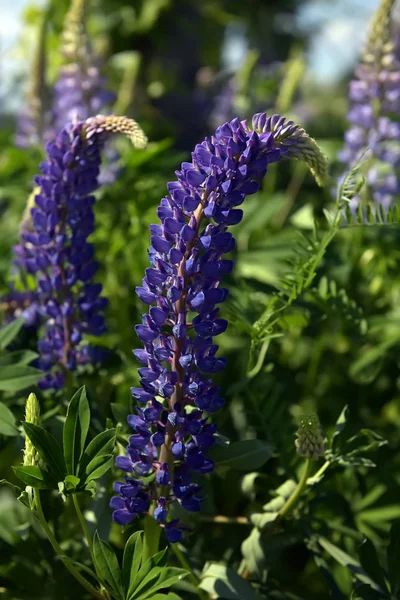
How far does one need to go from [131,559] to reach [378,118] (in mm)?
1218

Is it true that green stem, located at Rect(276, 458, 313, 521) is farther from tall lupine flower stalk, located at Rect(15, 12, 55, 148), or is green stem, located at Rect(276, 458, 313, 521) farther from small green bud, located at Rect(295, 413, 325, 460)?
tall lupine flower stalk, located at Rect(15, 12, 55, 148)

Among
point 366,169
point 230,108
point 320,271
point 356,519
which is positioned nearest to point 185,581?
point 356,519

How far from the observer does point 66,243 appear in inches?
43.2

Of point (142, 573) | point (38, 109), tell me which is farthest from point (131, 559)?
point (38, 109)

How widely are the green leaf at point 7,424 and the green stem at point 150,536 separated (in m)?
0.19

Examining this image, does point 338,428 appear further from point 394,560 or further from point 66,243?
point 66,243

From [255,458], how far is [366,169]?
93 cm

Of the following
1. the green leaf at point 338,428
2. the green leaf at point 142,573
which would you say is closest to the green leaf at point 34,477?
the green leaf at point 142,573

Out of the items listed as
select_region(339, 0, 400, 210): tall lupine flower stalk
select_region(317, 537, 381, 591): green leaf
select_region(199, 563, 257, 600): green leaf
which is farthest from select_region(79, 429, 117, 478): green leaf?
select_region(339, 0, 400, 210): tall lupine flower stalk

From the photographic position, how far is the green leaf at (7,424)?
89 cm

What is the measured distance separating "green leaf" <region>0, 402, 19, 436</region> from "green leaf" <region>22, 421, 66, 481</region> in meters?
0.09

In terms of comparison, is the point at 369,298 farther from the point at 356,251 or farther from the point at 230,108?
the point at 230,108

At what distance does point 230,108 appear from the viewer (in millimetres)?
2840

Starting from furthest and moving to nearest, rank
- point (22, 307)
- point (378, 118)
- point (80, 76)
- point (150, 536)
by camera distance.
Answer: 1. point (80, 76)
2. point (378, 118)
3. point (22, 307)
4. point (150, 536)
